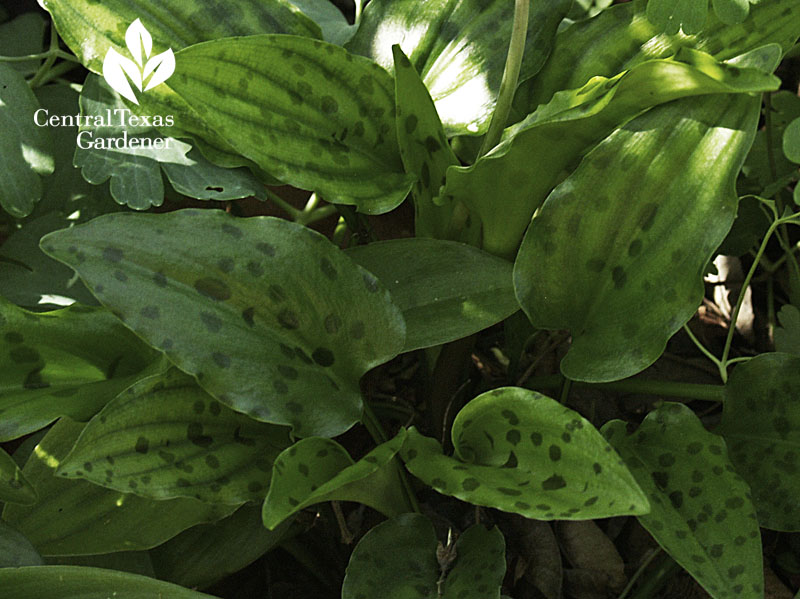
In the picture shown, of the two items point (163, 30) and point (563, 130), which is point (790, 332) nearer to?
point (563, 130)

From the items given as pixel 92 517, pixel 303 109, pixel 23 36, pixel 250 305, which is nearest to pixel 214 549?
pixel 92 517

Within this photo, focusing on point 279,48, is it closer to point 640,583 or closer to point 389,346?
point 389,346

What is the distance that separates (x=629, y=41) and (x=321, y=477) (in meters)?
0.46

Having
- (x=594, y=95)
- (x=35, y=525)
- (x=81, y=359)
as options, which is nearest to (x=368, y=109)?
(x=594, y=95)

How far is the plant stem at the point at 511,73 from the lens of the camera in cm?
58

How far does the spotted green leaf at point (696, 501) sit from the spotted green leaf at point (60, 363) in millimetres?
393

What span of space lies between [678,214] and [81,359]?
483 mm

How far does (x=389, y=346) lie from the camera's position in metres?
0.60

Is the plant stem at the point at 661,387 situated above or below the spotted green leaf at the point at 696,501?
below

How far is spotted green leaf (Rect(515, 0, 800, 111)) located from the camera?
2.12 feet

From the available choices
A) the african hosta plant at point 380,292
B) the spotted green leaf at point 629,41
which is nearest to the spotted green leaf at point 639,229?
the african hosta plant at point 380,292

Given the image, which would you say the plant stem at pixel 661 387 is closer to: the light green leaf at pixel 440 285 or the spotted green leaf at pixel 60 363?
the light green leaf at pixel 440 285

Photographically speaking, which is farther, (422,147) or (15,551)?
(422,147)

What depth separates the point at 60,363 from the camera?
0.64 meters
